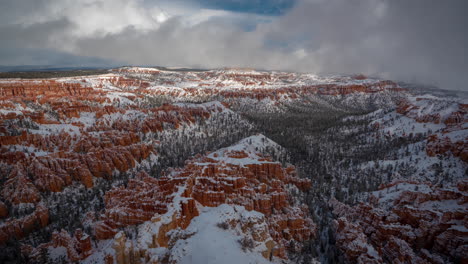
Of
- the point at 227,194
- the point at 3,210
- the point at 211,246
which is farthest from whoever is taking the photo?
the point at 3,210

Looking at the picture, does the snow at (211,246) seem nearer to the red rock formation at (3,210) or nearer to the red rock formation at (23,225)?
the red rock formation at (23,225)

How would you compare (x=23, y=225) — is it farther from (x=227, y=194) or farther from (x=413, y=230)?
(x=413, y=230)

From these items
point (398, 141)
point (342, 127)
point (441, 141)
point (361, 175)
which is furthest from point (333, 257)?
point (342, 127)

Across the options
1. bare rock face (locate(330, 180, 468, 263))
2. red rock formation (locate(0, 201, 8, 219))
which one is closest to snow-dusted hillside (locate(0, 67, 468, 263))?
bare rock face (locate(330, 180, 468, 263))

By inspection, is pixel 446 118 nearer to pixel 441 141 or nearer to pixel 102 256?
pixel 441 141

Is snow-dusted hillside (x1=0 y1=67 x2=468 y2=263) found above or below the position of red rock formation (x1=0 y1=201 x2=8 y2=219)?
above

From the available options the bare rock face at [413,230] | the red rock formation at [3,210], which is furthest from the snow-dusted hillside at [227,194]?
the red rock formation at [3,210]

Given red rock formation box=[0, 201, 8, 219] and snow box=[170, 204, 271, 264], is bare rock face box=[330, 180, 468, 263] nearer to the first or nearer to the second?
snow box=[170, 204, 271, 264]

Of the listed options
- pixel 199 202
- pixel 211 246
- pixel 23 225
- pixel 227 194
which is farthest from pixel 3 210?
pixel 211 246
